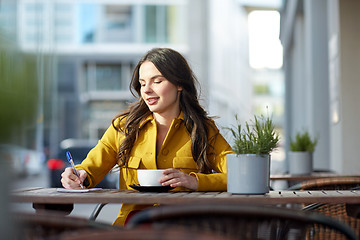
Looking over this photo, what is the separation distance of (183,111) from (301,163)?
5.68 feet

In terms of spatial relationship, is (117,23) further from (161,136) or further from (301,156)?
(161,136)

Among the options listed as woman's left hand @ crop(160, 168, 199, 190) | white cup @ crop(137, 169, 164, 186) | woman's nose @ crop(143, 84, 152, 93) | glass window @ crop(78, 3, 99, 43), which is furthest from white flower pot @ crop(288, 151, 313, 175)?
glass window @ crop(78, 3, 99, 43)

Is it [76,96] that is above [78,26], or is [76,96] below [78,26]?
below

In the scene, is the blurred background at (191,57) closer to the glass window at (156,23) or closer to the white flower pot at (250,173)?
the glass window at (156,23)

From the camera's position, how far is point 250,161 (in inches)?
95.9

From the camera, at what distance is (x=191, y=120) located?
10.3ft

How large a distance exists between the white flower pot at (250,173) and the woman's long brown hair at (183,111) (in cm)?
57

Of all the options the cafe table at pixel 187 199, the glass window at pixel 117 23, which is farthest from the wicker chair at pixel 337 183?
the glass window at pixel 117 23

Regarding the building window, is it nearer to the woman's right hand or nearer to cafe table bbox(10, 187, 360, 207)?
the woman's right hand

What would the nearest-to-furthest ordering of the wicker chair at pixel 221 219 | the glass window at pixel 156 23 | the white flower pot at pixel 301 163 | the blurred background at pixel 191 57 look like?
1. the wicker chair at pixel 221 219
2. the white flower pot at pixel 301 163
3. the blurred background at pixel 191 57
4. the glass window at pixel 156 23

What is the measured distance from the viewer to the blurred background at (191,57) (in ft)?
19.5

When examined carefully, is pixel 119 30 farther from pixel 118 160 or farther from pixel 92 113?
pixel 118 160

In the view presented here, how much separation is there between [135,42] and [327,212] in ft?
78.5

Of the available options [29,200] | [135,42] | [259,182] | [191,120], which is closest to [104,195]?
[29,200]
